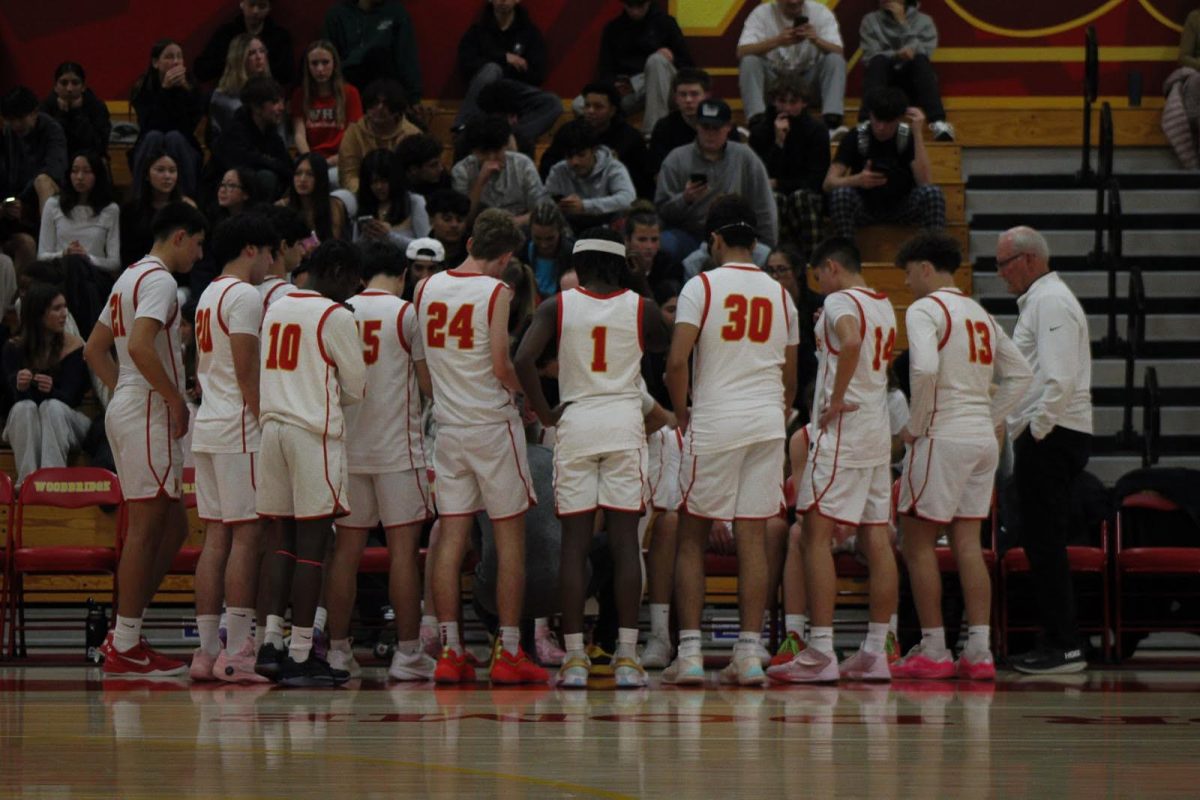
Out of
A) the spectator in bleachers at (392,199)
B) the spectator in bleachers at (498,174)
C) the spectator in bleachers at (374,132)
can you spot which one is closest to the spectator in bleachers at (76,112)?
the spectator in bleachers at (374,132)

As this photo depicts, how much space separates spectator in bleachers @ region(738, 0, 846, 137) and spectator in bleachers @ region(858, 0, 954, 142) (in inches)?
10.7

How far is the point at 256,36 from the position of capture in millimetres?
14164

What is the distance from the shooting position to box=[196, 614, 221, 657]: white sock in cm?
802

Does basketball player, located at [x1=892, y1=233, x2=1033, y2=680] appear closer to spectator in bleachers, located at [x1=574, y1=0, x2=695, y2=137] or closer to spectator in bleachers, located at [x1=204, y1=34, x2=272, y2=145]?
spectator in bleachers, located at [x1=574, y1=0, x2=695, y2=137]

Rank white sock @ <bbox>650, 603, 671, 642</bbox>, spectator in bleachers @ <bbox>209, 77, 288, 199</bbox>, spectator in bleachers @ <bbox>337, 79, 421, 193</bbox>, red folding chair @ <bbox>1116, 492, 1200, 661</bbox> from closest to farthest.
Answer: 1. white sock @ <bbox>650, 603, 671, 642</bbox>
2. red folding chair @ <bbox>1116, 492, 1200, 661</bbox>
3. spectator in bleachers @ <bbox>209, 77, 288, 199</bbox>
4. spectator in bleachers @ <bbox>337, 79, 421, 193</bbox>

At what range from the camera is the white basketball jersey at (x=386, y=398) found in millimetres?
8141

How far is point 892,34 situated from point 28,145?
6506mm

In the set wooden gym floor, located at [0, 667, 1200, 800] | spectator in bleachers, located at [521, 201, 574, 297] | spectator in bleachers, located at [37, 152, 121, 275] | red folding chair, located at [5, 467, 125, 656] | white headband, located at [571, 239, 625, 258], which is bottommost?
wooden gym floor, located at [0, 667, 1200, 800]

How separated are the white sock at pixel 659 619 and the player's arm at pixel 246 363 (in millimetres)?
2135

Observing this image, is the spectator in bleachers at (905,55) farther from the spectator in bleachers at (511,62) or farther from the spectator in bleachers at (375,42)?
the spectator in bleachers at (375,42)

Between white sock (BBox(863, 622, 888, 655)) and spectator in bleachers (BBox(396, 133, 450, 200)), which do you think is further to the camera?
spectator in bleachers (BBox(396, 133, 450, 200))

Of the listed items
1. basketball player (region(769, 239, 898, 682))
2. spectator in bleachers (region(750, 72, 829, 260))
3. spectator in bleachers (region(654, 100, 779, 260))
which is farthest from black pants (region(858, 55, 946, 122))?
basketball player (region(769, 239, 898, 682))

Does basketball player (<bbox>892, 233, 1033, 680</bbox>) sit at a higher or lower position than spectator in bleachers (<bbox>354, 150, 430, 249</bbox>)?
lower

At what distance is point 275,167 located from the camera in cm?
1255
